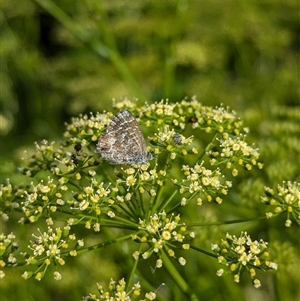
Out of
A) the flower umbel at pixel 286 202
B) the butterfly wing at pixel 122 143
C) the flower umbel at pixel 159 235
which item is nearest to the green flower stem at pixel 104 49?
the butterfly wing at pixel 122 143

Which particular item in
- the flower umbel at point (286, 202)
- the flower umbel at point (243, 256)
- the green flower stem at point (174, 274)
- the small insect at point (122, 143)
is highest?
the small insect at point (122, 143)

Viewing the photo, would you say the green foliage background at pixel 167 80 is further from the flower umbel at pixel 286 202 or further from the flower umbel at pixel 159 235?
the flower umbel at pixel 159 235

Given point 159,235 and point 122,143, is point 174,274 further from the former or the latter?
point 122,143

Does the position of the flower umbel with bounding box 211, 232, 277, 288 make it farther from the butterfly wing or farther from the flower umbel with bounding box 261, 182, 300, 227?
the butterfly wing

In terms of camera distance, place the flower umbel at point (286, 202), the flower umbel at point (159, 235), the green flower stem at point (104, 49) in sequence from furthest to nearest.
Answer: the green flower stem at point (104, 49), the flower umbel at point (286, 202), the flower umbel at point (159, 235)

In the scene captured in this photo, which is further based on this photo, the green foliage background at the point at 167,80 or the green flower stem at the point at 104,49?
the green flower stem at the point at 104,49

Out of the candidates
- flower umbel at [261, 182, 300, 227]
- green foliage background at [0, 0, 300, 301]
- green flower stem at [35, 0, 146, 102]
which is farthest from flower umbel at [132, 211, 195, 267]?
green flower stem at [35, 0, 146, 102]

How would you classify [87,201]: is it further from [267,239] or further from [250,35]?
[250,35]

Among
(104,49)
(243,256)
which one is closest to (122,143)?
(243,256)

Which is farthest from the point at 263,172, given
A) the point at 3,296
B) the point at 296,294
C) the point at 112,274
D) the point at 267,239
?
the point at 3,296

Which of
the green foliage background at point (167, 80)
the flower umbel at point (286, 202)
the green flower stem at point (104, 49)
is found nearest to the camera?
the flower umbel at point (286, 202)
